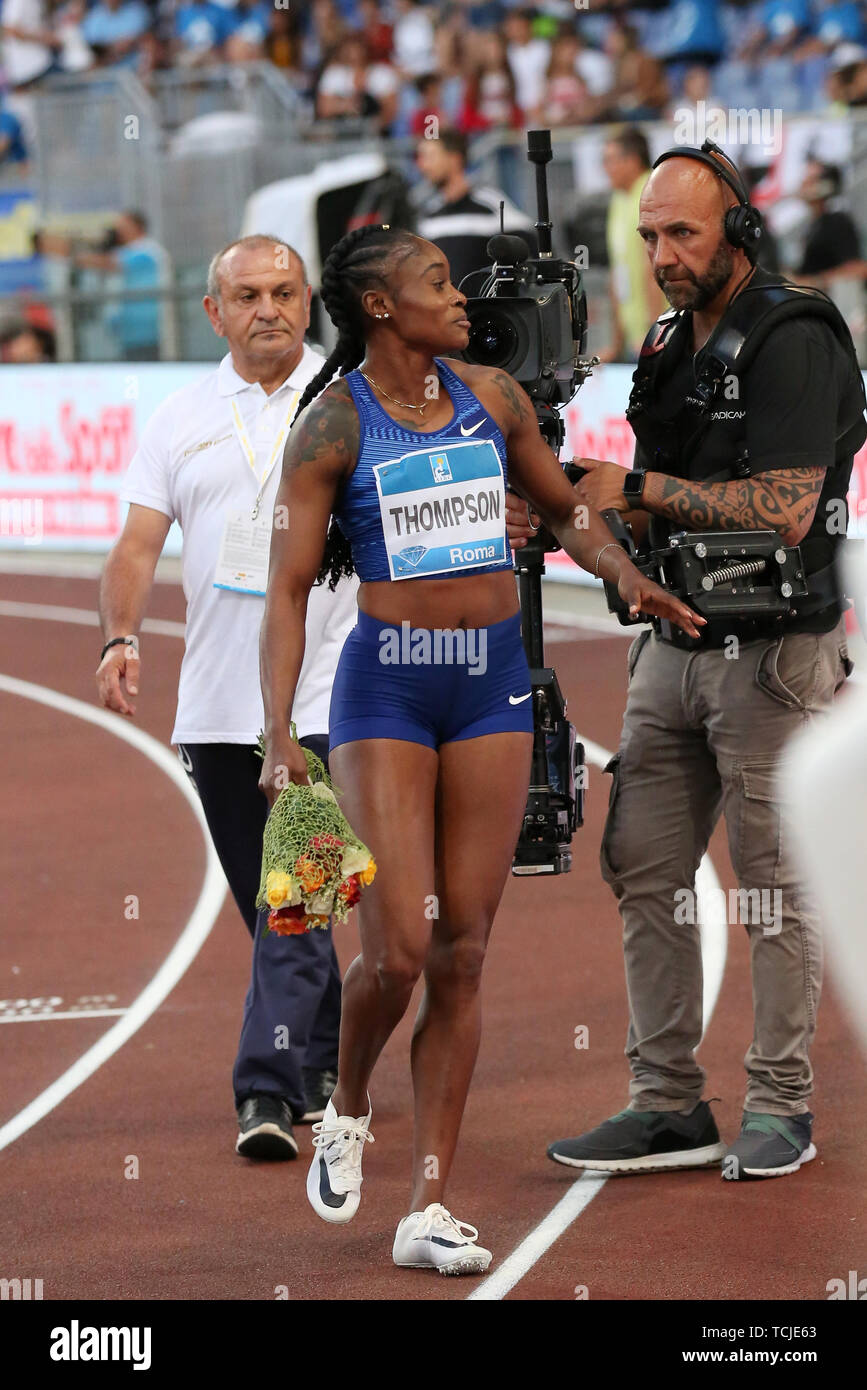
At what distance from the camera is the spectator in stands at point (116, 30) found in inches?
1019

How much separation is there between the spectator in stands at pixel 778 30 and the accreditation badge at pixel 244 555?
1419 cm

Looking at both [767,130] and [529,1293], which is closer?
[529,1293]

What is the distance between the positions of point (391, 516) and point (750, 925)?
1572 mm

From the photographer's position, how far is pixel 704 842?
586cm

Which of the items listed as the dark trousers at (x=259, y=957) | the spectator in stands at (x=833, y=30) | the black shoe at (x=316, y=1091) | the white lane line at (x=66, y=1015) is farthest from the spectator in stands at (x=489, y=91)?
the black shoe at (x=316, y=1091)

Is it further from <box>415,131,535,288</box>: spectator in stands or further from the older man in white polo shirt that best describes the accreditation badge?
<box>415,131,535,288</box>: spectator in stands

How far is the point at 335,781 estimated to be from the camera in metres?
4.97

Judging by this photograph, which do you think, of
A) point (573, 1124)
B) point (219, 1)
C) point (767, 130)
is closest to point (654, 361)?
point (573, 1124)

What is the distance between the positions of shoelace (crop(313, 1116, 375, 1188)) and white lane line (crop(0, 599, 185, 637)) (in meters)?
11.3

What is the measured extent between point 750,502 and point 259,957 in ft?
6.70

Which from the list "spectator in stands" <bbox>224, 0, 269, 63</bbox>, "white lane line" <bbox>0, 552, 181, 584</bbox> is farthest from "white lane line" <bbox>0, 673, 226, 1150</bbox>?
"spectator in stands" <bbox>224, 0, 269, 63</bbox>

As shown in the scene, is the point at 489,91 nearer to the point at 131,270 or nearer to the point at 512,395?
the point at 131,270
